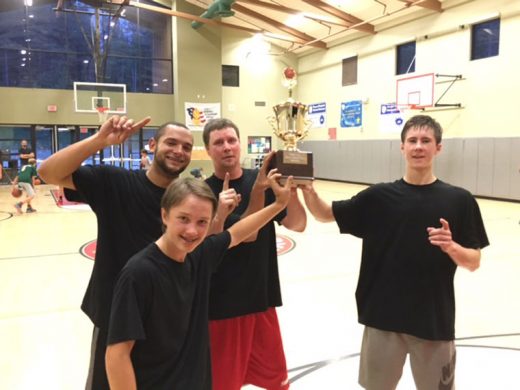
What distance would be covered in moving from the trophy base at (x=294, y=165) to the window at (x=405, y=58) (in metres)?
15.8

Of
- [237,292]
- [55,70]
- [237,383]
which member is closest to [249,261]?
[237,292]

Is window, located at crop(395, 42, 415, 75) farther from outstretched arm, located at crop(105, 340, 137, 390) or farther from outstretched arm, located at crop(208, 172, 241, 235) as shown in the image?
outstretched arm, located at crop(105, 340, 137, 390)

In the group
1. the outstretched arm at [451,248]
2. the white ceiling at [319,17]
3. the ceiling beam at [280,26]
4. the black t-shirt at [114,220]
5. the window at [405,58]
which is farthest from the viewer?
the ceiling beam at [280,26]

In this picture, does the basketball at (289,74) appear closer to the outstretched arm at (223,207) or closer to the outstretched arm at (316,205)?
the outstretched arm at (316,205)

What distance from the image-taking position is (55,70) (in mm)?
19891

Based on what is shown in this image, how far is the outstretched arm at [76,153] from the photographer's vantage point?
2.12m

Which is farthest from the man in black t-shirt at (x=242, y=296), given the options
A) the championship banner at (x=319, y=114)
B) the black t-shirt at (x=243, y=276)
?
the championship banner at (x=319, y=114)

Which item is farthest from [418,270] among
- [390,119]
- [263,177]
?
[390,119]

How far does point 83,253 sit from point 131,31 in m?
16.1

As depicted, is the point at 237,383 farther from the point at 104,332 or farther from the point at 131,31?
the point at 131,31

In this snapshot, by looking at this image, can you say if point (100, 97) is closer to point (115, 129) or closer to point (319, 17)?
point (319, 17)

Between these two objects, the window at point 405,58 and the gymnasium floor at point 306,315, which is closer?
the gymnasium floor at point 306,315

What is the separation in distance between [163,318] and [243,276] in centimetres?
73

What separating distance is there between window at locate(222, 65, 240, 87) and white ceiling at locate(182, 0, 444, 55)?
2.06 m
